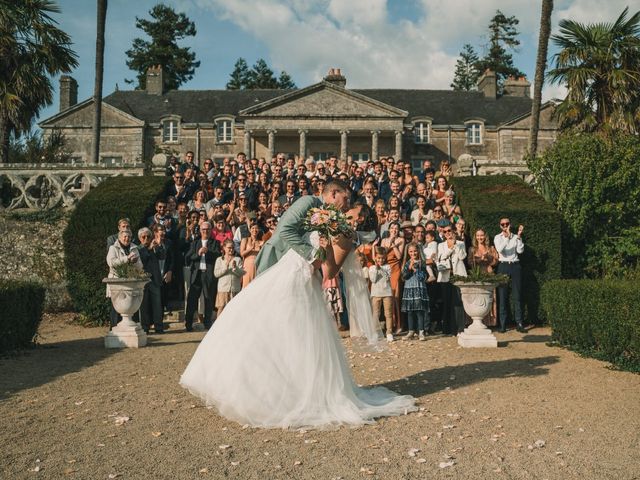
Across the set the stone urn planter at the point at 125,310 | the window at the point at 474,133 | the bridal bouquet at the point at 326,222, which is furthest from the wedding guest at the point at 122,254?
the window at the point at 474,133

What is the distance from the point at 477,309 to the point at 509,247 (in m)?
2.13

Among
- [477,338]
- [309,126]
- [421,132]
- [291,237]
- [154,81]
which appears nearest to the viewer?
[291,237]

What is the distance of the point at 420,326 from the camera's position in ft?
35.7

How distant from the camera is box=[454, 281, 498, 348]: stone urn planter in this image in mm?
9938

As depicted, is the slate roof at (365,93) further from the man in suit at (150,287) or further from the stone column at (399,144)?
the man in suit at (150,287)

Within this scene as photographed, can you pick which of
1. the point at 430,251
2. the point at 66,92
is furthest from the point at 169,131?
the point at 430,251

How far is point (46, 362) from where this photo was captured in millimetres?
8750

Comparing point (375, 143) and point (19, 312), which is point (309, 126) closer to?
point (375, 143)

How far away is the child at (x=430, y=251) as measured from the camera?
1134 centimetres

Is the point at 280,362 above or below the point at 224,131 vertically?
below

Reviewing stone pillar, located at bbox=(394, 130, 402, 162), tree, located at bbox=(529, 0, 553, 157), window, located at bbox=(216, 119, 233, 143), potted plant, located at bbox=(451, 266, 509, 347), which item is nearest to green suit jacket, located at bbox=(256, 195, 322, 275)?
potted plant, located at bbox=(451, 266, 509, 347)

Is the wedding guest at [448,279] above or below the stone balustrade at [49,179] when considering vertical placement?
below

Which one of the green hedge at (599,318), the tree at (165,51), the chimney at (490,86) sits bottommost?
the green hedge at (599,318)

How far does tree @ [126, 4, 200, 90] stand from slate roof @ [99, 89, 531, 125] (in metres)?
13.1
